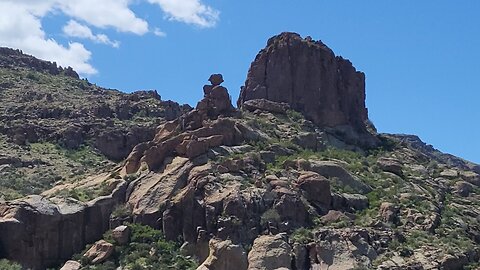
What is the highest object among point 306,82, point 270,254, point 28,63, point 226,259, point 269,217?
point 28,63

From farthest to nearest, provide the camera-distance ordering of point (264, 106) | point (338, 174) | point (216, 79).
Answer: point (264, 106), point (216, 79), point (338, 174)

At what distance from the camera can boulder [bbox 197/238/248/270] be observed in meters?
55.9

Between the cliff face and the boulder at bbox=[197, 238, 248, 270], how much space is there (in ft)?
106

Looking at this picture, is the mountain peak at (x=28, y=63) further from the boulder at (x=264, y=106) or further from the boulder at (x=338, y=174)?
the boulder at (x=338, y=174)

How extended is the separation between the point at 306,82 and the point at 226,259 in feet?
118

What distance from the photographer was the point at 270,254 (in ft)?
185

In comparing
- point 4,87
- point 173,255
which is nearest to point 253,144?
point 173,255

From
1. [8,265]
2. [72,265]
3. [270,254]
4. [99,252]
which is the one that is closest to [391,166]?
[270,254]

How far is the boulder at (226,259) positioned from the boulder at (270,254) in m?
0.54

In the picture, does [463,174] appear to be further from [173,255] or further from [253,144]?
[173,255]

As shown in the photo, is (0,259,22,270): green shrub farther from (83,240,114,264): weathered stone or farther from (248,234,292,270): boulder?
(248,234,292,270): boulder

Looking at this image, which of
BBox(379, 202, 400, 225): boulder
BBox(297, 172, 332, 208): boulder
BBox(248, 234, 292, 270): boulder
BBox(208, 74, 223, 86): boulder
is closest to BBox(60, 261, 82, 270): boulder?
BBox(248, 234, 292, 270): boulder

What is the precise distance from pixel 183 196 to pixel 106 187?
7.79 m

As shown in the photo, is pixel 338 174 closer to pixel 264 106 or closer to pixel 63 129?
pixel 264 106
